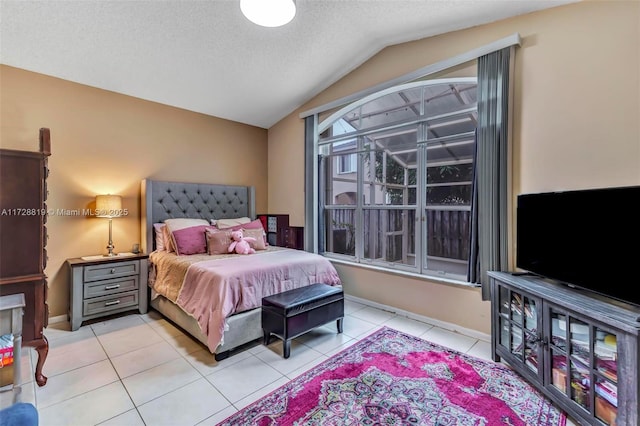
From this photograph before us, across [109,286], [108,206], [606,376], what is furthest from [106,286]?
[606,376]

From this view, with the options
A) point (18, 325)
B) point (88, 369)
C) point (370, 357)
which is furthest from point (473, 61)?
point (88, 369)

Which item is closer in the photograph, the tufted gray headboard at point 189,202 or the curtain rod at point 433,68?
the curtain rod at point 433,68

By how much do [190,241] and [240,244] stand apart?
0.59 meters

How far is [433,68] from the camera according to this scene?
310 centimetres

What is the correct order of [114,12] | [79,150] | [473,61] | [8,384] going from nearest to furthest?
1. [8,384]
2. [114,12]
3. [473,61]
4. [79,150]

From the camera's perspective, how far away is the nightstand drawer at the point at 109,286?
3.12 meters

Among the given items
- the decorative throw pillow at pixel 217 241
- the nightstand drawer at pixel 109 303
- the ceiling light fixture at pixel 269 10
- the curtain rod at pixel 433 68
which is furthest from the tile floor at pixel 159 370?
the ceiling light fixture at pixel 269 10

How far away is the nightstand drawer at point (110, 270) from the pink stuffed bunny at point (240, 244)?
1114mm

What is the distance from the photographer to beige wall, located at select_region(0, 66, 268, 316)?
3037 millimetres

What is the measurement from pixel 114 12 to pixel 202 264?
7.66 feet

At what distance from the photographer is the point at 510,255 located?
8.55 feet

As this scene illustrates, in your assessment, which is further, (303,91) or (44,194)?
(303,91)

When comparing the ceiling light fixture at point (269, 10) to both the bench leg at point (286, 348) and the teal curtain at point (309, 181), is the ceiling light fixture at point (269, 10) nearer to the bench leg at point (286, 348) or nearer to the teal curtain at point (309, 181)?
the teal curtain at point (309, 181)

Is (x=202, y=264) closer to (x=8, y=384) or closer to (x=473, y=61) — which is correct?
(x=8, y=384)
